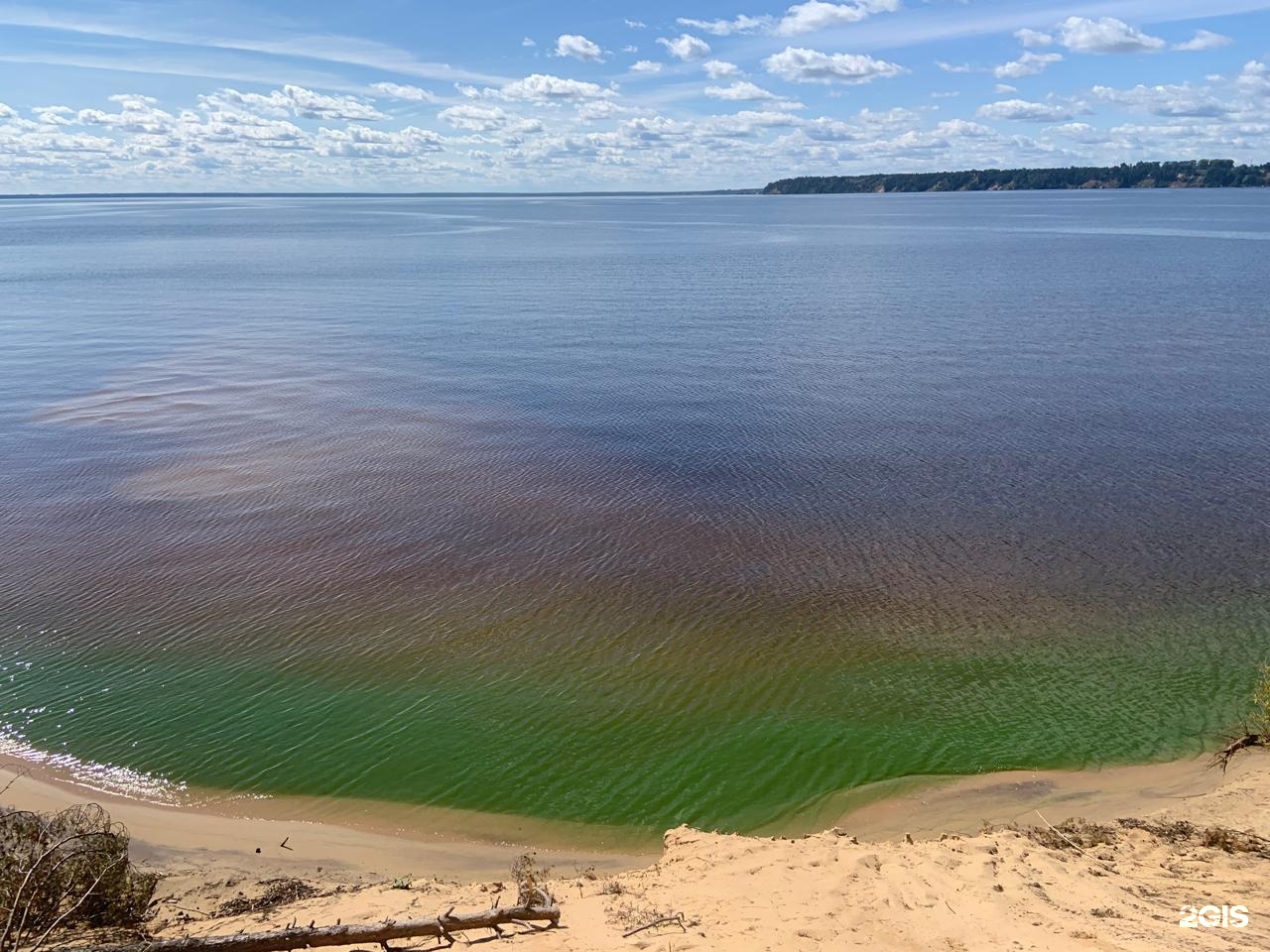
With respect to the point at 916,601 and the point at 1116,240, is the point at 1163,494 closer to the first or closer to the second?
the point at 916,601

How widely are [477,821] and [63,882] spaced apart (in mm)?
6269

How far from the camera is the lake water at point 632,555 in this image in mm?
17375

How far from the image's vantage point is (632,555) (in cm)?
2538

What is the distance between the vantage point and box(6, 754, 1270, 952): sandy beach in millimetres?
10555

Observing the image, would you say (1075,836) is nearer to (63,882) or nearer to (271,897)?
(271,897)

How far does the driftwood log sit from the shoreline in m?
3.31

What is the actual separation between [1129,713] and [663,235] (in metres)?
150

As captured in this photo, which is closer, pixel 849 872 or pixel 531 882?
pixel 531 882

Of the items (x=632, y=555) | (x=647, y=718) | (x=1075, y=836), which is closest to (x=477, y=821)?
(x=647, y=718)

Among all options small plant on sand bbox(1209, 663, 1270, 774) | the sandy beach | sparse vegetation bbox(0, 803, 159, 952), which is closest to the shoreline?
the sandy beach

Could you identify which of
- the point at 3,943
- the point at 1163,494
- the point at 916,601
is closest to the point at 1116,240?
the point at 1163,494

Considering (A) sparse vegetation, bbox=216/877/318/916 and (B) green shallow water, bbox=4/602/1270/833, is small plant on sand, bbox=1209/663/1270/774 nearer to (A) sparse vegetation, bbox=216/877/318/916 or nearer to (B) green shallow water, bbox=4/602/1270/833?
(B) green shallow water, bbox=4/602/1270/833

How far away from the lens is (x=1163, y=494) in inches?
1137

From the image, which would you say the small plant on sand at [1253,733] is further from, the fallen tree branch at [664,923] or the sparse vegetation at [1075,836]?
the fallen tree branch at [664,923]
